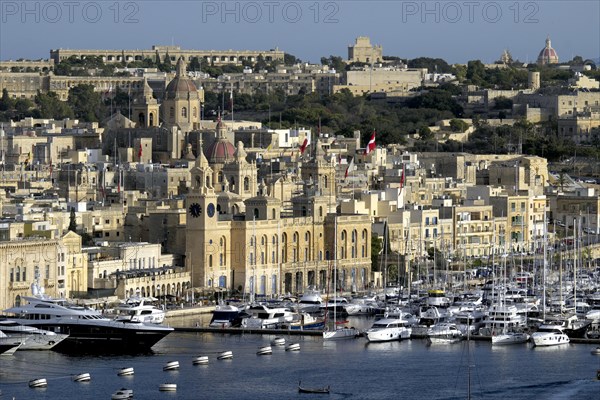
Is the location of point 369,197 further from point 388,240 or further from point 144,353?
point 144,353

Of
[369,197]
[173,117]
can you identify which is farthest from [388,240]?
[173,117]

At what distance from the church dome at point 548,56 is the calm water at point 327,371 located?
97.8 metres

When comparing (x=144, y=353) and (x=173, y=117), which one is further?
(x=173, y=117)

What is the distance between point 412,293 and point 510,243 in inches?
451

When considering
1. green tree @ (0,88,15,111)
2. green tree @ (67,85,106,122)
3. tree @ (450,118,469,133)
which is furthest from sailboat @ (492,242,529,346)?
green tree @ (0,88,15,111)

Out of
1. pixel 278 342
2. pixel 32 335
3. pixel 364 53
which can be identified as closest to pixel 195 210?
pixel 278 342

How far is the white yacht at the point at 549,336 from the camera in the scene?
2411 inches

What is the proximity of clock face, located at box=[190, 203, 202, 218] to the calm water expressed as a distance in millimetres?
7166

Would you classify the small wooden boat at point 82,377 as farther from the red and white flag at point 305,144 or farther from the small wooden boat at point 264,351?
the red and white flag at point 305,144

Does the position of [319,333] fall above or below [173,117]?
below

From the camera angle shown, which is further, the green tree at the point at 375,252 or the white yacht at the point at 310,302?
the green tree at the point at 375,252

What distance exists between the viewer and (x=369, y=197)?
260ft

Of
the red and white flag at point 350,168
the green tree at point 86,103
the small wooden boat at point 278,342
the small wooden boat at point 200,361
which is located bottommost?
the small wooden boat at point 200,361

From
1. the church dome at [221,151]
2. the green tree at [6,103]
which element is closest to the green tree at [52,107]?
the green tree at [6,103]
